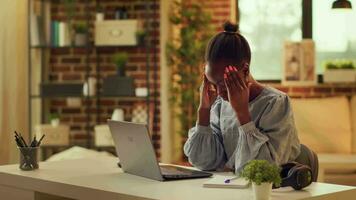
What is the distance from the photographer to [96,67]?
6828mm

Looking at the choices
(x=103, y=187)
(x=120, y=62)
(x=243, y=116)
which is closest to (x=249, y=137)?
(x=243, y=116)

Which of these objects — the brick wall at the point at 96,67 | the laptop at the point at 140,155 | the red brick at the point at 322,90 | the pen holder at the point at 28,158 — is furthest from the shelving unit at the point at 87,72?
the laptop at the point at 140,155

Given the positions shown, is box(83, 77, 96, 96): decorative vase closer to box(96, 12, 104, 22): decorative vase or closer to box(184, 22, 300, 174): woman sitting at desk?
box(96, 12, 104, 22): decorative vase

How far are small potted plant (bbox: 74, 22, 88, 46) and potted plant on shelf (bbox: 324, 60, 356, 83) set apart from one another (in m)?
2.30

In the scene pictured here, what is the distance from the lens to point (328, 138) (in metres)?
6.18

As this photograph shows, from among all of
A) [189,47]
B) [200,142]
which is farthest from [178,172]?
[189,47]

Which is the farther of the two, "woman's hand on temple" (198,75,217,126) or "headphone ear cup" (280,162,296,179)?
"woman's hand on temple" (198,75,217,126)

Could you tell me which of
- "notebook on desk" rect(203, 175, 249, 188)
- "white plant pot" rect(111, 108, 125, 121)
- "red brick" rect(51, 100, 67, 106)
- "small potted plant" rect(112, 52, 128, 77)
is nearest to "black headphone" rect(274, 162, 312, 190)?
"notebook on desk" rect(203, 175, 249, 188)

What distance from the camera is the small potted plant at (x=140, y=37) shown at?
645cm

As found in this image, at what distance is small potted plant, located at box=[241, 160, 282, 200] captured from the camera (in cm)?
198

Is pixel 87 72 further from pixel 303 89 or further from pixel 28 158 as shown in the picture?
pixel 28 158

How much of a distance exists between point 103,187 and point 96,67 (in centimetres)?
458

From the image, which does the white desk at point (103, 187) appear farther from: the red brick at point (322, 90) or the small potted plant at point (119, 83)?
the red brick at point (322, 90)

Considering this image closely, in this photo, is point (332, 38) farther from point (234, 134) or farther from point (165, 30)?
A: point (234, 134)
